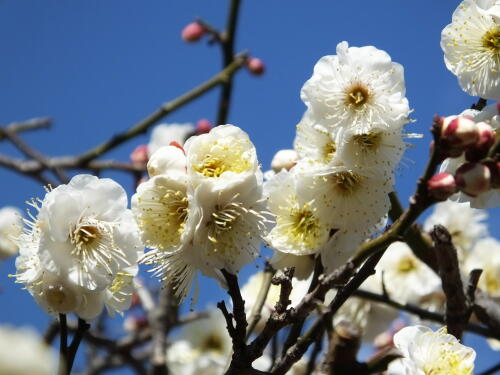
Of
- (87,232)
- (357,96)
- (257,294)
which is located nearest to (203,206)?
(87,232)

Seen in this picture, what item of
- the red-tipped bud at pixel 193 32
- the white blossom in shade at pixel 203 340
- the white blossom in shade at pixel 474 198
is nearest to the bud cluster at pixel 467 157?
the white blossom in shade at pixel 474 198

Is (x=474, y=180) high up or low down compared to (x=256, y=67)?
down

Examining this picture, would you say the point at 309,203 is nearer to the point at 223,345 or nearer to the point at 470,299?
→ the point at 470,299

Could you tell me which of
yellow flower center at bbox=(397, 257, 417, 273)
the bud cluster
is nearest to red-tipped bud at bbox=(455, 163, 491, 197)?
the bud cluster

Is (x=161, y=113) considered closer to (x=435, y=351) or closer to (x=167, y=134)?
(x=167, y=134)

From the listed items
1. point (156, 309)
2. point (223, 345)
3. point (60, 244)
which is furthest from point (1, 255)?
point (60, 244)

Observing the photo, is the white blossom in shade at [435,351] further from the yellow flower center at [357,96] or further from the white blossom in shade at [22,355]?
the white blossom in shade at [22,355]
